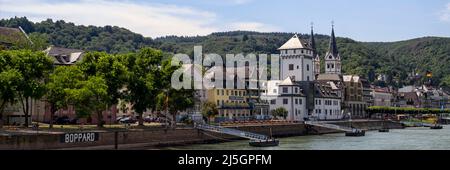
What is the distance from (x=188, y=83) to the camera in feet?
273

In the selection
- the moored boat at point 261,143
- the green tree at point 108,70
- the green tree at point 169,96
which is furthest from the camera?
the green tree at point 169,96

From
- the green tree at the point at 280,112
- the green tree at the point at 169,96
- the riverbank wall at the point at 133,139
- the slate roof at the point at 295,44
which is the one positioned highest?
the slate roof at the point at 295,44

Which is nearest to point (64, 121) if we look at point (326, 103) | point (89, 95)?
point (89, 95)

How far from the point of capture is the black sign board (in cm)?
5859

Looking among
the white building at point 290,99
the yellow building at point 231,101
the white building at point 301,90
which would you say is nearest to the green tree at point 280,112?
the white building at point 290,99

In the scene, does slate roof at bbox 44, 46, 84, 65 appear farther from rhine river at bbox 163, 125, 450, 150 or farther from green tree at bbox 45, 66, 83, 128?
rhine river at bbox 163, 125, 450, 150

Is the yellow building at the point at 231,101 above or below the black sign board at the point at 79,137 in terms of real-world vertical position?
above

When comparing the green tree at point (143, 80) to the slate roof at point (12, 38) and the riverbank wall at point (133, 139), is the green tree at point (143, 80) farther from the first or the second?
the slate roof at point (12, 38)

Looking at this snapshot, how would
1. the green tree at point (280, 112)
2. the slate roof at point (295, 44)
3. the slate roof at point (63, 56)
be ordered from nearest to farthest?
1. the slate roof at point (63, 56)
2. the green tree at point (280, 112)
3. the slate roof at point (295, 44)

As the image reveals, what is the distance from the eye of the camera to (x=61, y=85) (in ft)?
224

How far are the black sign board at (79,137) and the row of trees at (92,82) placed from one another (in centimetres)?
601

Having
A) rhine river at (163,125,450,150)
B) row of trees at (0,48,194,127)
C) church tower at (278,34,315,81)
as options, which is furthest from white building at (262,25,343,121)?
row of trees at (0,48,194,127)

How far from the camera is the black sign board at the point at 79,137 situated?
2307 inches
